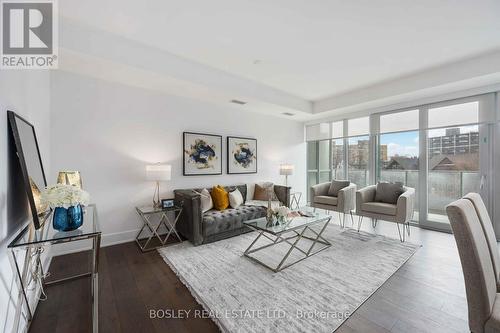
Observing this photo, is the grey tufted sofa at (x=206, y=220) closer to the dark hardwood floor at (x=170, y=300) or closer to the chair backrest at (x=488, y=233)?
the dark hardwood floor at (x=170, y=300)

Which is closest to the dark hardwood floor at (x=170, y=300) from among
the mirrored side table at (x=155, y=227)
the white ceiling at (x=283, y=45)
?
the mirrored side table at (x=155, y=227)

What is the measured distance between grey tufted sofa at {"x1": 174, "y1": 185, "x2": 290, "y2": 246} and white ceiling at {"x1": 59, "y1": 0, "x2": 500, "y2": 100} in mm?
2188

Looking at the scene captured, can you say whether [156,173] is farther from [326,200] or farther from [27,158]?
[326,200]

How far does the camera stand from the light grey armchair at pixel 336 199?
13.8ft

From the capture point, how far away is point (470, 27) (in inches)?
97.8

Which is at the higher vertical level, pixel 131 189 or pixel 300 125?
pixel 300 125

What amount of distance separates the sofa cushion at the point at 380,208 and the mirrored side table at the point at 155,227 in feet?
10.6

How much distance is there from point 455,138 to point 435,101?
76 centimetres

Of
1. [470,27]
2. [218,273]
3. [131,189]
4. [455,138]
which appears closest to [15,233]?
[218,273]

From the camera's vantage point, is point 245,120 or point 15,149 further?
point 245,120

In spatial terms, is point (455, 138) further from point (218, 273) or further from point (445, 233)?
point (218, 273)

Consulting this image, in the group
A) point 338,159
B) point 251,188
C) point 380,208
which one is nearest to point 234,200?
point 251,188

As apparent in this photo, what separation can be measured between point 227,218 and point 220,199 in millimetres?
509

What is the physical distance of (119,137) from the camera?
3.37m
